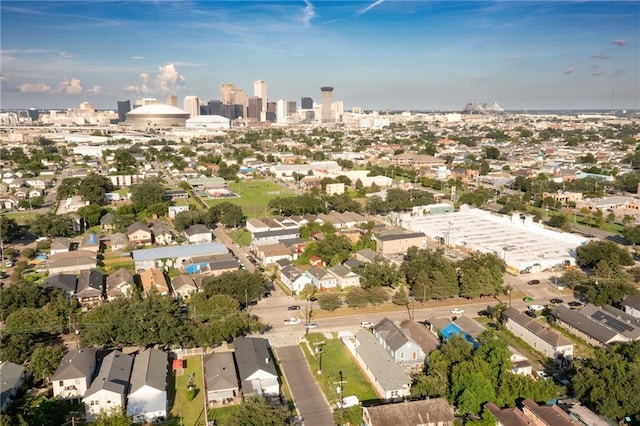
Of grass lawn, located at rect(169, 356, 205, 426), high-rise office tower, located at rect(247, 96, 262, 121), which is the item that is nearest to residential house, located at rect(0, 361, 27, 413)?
grass lawn, located at rect(169, 356, 205, 426)

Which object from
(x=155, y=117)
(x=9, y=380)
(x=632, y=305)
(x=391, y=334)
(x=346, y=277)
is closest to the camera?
(x=9, y=380)

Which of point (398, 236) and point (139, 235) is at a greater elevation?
point (398, 236)

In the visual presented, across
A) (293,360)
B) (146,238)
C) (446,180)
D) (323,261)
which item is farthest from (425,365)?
(446,180)

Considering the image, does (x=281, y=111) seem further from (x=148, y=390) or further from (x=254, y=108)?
(x=148, y=390)

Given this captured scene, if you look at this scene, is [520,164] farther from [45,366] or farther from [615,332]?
[45,366]

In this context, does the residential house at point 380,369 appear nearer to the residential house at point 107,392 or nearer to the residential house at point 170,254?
the residential house at point 107,392

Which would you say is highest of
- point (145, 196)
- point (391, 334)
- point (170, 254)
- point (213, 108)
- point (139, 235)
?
point (213, 108)

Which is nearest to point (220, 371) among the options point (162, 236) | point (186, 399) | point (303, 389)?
point (186, 399)
